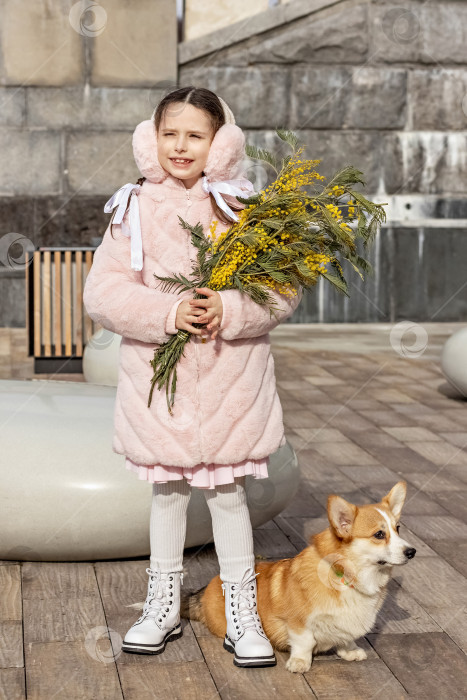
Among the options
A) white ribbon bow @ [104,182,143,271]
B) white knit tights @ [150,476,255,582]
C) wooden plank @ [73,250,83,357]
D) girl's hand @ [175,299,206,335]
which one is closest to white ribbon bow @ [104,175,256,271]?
white ribbon bow @ [104,182,143,271]

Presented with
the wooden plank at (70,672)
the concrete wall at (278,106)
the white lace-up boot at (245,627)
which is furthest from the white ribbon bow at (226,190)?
the concrete wall at (278,106)

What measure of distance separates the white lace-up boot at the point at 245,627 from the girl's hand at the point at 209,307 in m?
0.82

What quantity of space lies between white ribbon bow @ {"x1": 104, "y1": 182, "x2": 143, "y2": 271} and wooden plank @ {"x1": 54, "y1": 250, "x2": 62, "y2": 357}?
6.36 m

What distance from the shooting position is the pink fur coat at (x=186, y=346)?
125 inches

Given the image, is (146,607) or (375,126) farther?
(375,126)

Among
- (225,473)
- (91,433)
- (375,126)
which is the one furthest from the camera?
(375,126)

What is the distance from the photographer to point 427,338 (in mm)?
11570

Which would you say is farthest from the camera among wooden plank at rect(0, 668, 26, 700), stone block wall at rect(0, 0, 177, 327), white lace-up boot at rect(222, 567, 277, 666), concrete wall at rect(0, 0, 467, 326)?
concrete wall at rect(0, 0, 467, 326)

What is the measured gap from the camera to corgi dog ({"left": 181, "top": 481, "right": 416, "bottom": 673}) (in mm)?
3080

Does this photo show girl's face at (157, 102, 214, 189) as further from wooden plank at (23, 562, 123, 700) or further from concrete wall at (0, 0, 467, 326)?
concrete wall at (0, 0, 467, 326)

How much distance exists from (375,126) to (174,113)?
9.62 meters

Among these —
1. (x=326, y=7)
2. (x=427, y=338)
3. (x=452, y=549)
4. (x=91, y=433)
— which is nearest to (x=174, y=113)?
(x=91, y=433)

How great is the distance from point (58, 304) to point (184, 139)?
21.5ft

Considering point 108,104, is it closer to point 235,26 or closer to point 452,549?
point 235,26
